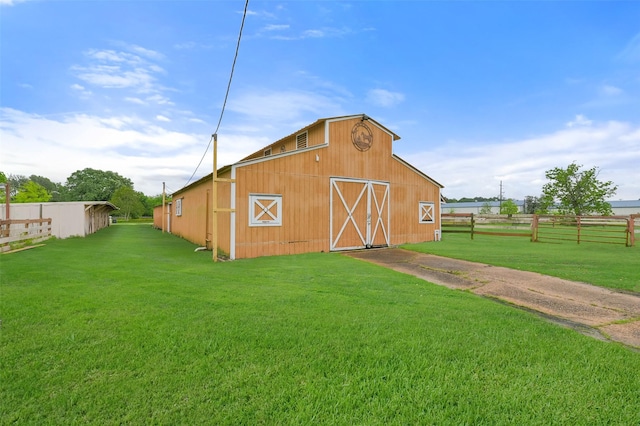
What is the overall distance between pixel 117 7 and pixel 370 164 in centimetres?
933

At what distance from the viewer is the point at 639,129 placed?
1998 centimetres

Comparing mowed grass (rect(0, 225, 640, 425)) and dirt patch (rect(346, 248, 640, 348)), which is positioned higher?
mowed grass (rect(0, 225, 640, 425))

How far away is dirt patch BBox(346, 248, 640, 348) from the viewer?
371cm

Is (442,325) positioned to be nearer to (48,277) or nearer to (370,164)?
(48,277)

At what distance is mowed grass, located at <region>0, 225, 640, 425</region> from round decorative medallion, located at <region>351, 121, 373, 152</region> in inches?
316

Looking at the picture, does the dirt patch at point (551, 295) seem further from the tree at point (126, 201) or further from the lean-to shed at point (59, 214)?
the tree at point (126, 201)

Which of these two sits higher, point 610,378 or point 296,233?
point 296,233

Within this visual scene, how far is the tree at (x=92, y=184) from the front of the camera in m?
65.2

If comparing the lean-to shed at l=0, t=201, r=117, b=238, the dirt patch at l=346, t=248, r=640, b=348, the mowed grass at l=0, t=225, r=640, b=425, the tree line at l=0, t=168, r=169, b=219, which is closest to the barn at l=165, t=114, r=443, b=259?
the dirt patch at l=346, t=248, r=640, b=348

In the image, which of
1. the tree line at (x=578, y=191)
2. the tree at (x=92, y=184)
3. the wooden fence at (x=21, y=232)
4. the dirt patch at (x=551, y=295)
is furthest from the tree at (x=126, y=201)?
the tree line at (x=578, y=191)

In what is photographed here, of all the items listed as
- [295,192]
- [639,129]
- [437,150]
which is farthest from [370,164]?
[639,129]

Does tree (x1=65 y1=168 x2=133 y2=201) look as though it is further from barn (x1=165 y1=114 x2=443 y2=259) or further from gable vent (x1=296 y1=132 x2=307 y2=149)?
gable vent (x1=296 y1=132 x2=307 y2=149)

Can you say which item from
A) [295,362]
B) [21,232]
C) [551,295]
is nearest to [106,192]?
[21,232]

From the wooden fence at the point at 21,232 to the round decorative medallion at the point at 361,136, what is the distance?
12.4 meters
